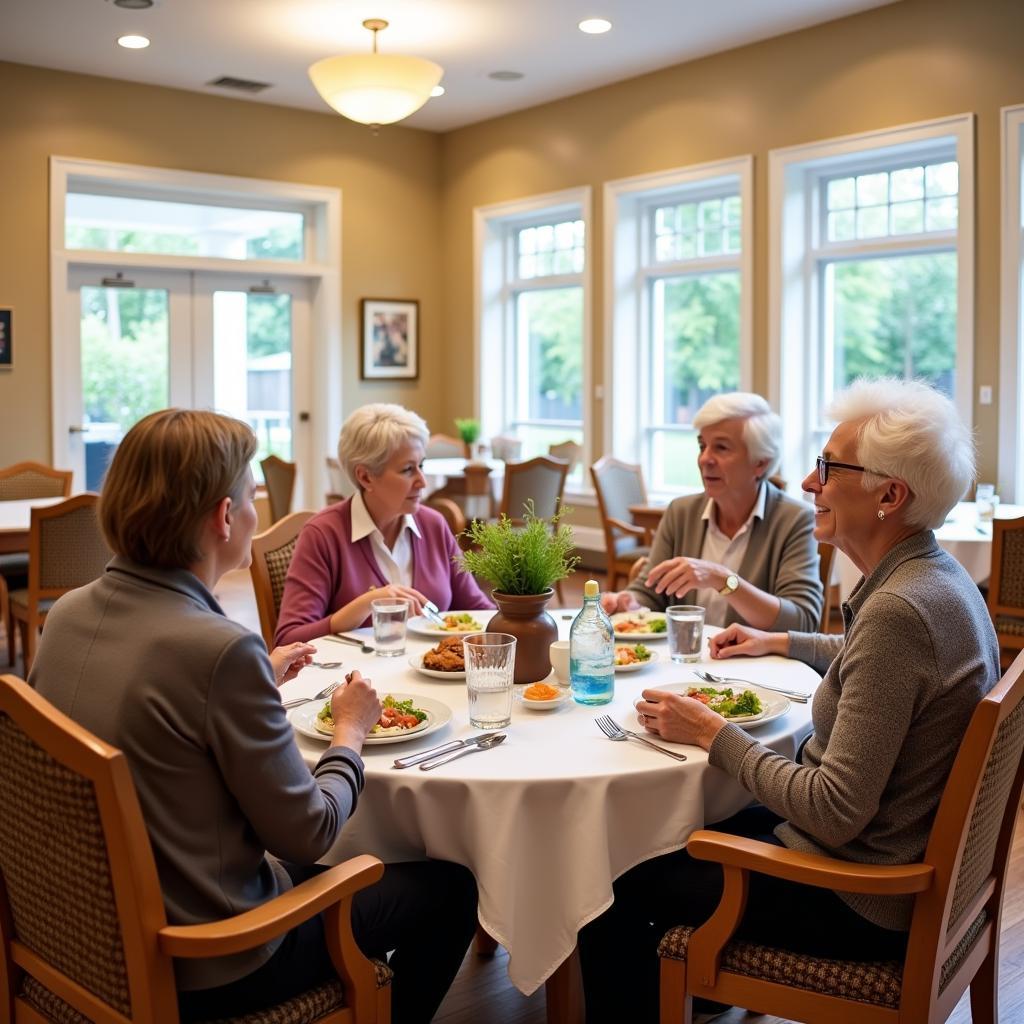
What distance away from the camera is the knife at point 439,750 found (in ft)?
5.92

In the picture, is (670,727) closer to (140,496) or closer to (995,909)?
(995,909)

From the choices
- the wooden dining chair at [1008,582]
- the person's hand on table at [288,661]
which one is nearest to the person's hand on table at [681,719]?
the person's hand on table at [288,661]

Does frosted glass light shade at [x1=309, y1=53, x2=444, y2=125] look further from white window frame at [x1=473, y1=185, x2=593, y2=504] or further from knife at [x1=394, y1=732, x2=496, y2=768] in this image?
knife at [x1=394, y1=732, x2=496, y2=768]

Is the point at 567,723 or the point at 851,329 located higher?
the point at 851,329

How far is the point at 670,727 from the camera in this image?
6.19 ft

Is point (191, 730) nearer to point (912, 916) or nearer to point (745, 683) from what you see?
point (912, 916)

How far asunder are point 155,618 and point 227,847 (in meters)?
0.31

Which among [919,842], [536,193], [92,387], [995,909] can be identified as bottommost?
[995,909]

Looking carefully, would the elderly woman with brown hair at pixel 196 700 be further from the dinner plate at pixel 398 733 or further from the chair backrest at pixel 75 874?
the dinner plate at pixel 398 733

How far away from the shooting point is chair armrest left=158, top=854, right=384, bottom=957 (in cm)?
137

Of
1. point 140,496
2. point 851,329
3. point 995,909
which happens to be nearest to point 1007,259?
point 851,329

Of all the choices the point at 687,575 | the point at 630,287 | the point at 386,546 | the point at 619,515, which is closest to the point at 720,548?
the point at 687,575

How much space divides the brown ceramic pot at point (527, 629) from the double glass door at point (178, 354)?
18.9 feet

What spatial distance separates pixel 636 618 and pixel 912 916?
46.5 inches
